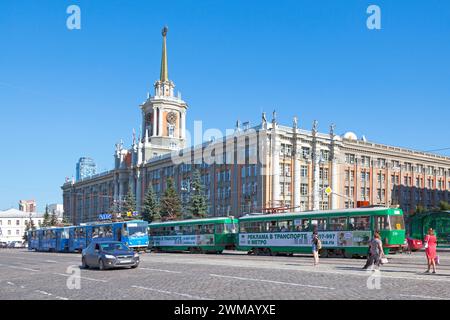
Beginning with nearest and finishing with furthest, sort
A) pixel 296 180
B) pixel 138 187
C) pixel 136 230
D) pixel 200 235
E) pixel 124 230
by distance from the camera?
1. pixel 200 235
2. pixel 124 230
3. pixel 136 230
4. pixel 296 180
5. pixel 138 187

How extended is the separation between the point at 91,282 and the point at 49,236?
160 ft

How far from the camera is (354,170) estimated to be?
85688mm

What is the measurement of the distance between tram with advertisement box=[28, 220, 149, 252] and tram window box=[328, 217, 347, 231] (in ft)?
46.4

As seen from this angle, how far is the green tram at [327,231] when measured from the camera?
3291cm

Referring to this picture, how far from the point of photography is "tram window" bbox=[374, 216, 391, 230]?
3267 cm

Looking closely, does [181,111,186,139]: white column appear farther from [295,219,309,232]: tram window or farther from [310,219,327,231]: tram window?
[310,219,327,231]: tram window

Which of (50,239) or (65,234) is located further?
(50,239)

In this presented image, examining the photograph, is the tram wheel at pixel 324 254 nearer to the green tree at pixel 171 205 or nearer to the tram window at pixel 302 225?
the tram window at pixel 302 225

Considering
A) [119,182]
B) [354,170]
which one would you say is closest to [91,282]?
[354,170]

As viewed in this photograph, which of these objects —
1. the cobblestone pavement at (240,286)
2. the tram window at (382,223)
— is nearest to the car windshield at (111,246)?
the cobblestone pavement at (240,286)

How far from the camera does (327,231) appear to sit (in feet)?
117

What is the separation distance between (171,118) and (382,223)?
286 feet

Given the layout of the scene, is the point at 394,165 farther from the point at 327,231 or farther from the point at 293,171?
the point at 327,231

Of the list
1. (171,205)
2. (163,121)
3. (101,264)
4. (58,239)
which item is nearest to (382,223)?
(101,264)
